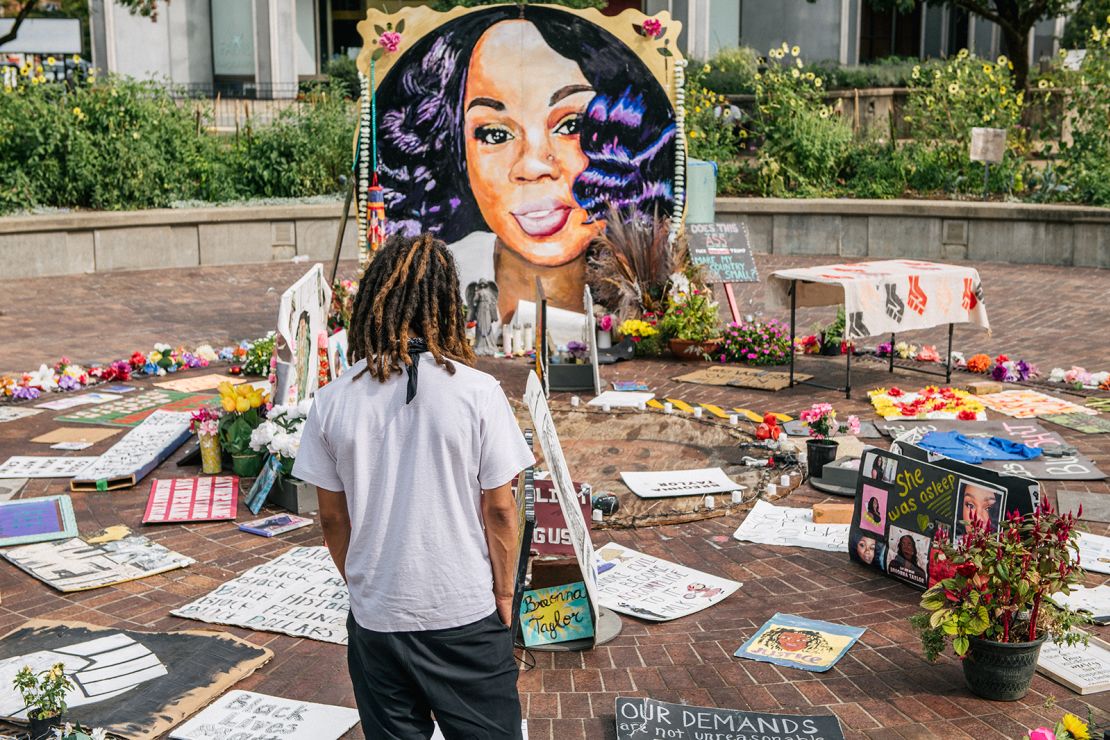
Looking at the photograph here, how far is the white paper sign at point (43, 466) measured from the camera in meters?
7.66

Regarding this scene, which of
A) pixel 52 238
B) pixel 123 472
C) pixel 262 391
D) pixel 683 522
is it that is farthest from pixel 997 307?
pixel 52 238

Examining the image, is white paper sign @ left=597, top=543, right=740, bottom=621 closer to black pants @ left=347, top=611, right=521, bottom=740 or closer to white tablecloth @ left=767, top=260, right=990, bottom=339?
black pants @ left=347, top=611, right=521, bottom=740

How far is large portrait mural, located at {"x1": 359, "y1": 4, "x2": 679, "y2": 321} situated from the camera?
11.7 metres

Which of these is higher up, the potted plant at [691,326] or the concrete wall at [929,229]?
the concrete wall at [929,229]

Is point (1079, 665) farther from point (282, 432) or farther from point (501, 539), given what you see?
point (282, 432)

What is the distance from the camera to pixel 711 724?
178 inches

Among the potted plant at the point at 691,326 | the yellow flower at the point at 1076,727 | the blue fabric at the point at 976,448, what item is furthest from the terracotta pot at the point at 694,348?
the yellow flower at the point at 1076,727

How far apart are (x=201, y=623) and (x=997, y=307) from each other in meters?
10.3

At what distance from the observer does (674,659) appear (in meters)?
5.15

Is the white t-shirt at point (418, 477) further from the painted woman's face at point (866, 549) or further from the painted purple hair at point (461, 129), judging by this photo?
the painted purple hair at point (461, 129)

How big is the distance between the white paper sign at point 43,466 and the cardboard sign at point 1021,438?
5.30 metres

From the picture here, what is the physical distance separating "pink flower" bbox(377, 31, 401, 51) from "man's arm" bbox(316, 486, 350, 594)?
8.78m

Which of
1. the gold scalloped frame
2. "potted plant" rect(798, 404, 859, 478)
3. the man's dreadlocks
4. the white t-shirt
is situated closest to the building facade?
the gold scalloped frame

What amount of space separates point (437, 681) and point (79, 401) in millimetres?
7202
